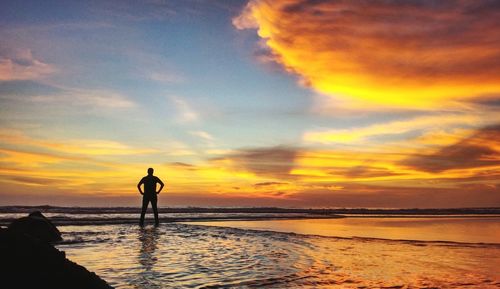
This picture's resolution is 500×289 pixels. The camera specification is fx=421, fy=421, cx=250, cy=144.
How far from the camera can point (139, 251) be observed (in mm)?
12141

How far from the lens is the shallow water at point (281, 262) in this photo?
8344 millimetres

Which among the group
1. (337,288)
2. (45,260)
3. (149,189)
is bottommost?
(337,288)

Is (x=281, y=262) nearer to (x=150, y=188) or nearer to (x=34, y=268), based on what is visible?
(x=34, y=268)

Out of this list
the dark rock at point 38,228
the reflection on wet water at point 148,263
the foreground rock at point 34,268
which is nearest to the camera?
the foreground rock at point 34,268

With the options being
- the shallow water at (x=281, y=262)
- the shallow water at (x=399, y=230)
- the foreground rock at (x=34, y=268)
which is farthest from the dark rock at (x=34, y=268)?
the shallow water at (x=399, y=230)

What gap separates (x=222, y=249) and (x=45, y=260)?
8.16m

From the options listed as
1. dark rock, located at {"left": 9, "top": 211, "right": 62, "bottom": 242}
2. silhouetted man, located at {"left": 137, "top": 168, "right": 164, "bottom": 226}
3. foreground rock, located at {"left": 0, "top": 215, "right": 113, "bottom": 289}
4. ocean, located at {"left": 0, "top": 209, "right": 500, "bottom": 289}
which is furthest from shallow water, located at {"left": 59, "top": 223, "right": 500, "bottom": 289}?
silhouetted man, located at {"left": 137, "top": 168, "right": 164, "bottom": 226}

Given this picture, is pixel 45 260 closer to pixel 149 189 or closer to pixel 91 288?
pixel 91 288

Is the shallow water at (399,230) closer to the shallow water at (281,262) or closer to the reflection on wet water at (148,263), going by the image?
the shallow water at (281,262)

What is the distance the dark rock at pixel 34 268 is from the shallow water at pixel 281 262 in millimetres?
2331

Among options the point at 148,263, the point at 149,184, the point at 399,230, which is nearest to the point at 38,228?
the point at 148,263

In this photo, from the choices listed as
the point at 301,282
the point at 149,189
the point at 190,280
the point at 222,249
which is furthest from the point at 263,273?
the point at 149,189

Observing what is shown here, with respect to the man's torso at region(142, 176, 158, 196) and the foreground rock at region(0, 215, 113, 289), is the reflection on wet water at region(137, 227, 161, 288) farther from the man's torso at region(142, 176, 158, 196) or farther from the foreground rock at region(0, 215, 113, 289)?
the man's torso at region(142, 176, 158, 196)

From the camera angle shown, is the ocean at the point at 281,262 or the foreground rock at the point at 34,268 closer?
the foreground rock at the point at 34,268
